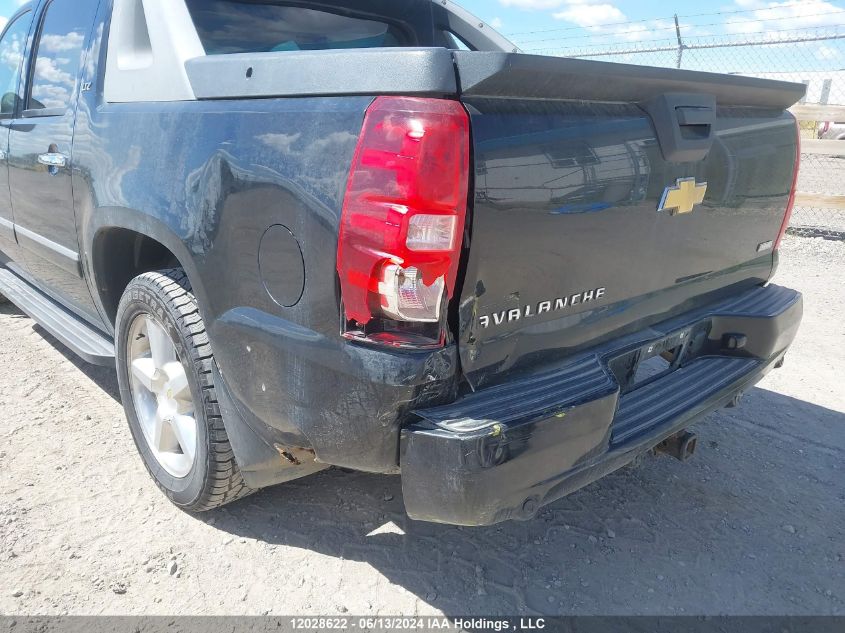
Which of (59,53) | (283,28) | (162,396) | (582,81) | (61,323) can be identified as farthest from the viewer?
(61,323)

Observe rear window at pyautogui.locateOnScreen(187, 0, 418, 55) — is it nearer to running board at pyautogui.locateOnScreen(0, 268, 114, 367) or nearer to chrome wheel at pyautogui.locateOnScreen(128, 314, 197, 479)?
chrome wheel at pyautogui.locateOnScreen(128, 314, 197, 479)

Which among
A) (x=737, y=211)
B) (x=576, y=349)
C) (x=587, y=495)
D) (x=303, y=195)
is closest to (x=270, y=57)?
(x=303, y=195)

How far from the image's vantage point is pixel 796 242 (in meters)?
7.56

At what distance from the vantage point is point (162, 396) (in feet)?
8.34

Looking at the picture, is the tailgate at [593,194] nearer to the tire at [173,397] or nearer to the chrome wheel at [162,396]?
the tire at [173,397]

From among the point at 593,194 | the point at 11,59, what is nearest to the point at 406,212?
the point at 593,194

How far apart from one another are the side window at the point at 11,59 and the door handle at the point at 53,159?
30.1 inches

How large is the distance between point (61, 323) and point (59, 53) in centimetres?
127

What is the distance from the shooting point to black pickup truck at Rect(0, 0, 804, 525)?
Result: 1.60 metres

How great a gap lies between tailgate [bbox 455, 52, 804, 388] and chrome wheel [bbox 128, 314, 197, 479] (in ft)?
3.92

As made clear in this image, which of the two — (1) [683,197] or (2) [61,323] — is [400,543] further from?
(2) [61,323]

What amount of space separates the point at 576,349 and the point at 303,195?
928 millimetres

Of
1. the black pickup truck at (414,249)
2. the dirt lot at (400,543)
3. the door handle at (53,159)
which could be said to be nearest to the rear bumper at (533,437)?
the black pickup truck at (414,249)

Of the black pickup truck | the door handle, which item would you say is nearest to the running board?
the black pickup truck
